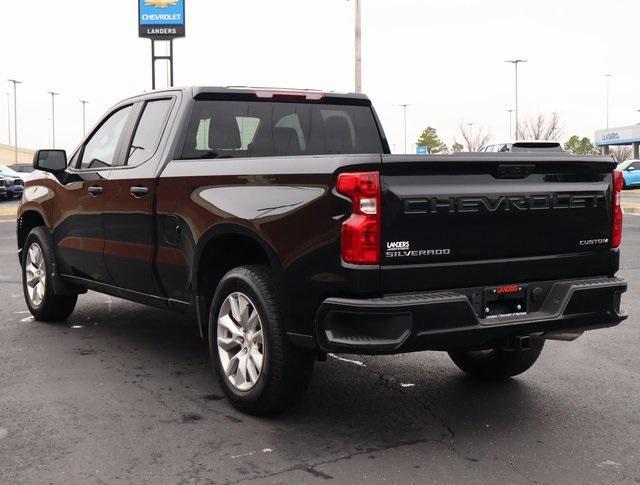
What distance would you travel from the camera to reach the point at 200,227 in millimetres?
5156

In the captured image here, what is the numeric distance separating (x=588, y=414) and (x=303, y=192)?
7.17ft

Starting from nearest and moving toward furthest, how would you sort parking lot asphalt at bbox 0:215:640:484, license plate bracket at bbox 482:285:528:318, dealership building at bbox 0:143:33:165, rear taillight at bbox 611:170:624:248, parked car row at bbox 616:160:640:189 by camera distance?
parking lot asphalt at bbox 0:215:640:484 → license plate bracket at bbox 482:285:528:318 → rear taillight at bbox 611:170:624:248 → parked car row at bbox 616:160:640:189 → dealership building at bbox 0:143:33:165

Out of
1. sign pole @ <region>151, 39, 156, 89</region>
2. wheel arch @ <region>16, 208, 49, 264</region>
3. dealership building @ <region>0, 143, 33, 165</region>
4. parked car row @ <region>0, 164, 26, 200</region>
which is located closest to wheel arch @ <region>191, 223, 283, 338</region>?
wheel arch @ <region>16, 208, 49, 264</region>

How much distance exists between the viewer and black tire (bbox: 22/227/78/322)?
24.1 ft

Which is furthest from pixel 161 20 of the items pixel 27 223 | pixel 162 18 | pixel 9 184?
pixel 27 223

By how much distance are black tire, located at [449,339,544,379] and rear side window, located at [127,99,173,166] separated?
2.58 metres

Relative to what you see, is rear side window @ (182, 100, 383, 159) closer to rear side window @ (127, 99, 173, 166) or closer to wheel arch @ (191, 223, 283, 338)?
rear side window @ (127, 99, 173, 166)

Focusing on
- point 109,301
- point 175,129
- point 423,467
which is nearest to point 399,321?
point 423,467

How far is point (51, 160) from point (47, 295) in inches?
49.5

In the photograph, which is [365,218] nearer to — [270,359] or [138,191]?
[270,359]

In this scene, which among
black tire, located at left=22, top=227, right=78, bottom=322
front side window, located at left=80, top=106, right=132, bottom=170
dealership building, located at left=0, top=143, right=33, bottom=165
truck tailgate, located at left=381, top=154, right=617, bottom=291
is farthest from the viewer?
dealership building, located at left=0, top=143, right=33, bottom=165

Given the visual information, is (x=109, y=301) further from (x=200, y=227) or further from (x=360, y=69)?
(x=360, y=69)

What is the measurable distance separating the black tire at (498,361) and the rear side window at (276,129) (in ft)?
5.82

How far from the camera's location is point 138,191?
586 cm
